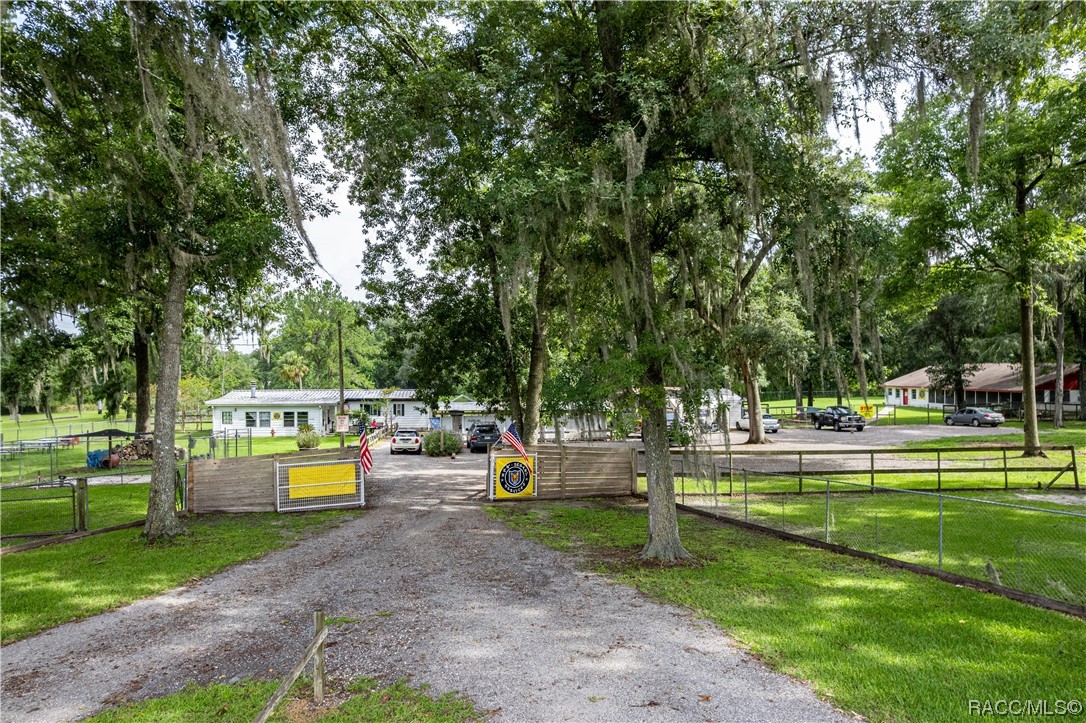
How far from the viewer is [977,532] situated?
10023 mm

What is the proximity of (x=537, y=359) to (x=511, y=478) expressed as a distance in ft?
14.5

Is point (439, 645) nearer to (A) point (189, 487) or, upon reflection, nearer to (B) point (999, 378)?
(A) point (189, 487)

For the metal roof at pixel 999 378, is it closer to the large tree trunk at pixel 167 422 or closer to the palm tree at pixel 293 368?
the large tree trunk at pixel 167 422

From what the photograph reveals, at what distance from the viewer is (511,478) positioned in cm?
1525

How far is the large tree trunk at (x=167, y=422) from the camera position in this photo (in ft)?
34.9

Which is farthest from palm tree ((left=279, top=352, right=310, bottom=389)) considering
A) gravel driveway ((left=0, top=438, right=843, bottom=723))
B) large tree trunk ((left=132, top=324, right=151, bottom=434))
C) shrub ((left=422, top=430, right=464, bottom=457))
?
gravel driveway ((left=0, top=438, right=843, bottom=723))

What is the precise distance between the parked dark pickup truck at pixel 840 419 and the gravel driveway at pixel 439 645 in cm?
3162

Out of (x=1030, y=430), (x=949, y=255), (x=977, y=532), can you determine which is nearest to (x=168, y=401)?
(x=977, y=532)

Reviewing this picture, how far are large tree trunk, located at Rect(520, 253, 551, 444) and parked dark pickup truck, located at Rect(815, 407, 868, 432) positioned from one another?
911 inches

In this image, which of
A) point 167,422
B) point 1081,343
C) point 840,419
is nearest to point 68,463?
point 167,422

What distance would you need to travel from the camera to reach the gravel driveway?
4.70 m

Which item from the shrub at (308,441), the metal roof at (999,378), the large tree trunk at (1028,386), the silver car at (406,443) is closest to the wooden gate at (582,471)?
the large tree trunk at (1028,386)

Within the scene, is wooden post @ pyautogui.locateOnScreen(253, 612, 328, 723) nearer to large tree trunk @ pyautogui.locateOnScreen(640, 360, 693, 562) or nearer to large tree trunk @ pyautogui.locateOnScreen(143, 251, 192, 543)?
large tree trunk @ pyautogui.locateOnScreen(640, 360, 693, 562)

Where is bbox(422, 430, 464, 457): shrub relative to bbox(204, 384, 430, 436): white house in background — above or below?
below
